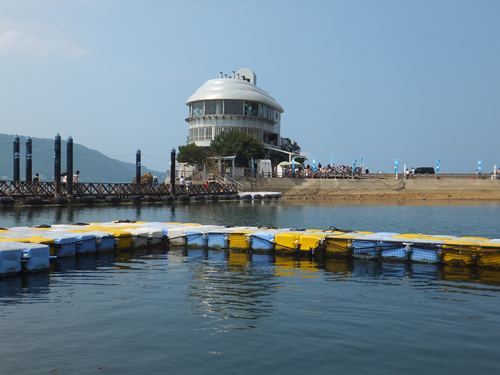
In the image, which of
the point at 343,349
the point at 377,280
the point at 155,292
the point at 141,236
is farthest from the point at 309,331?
the point at 141,236

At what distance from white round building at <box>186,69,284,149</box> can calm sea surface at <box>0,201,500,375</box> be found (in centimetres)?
6628

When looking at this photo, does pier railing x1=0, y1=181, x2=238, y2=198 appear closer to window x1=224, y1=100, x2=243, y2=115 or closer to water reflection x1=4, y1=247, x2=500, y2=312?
window x1=224, y1=100, x2=243, y2=115

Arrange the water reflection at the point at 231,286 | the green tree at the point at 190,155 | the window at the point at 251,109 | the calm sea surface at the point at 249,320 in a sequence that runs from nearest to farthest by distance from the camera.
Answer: the calm sea surface at the point at 249,320 → the water reflection at the point at 231,286 → the green tree at the point at 190,155 → the window at the point at 251,109

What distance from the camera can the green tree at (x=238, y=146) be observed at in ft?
236

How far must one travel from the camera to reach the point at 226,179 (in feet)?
220

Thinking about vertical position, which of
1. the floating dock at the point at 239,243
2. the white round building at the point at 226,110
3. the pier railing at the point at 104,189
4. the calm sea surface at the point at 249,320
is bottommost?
the calm sea surface at the point at 249,320

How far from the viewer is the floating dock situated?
42.5 feet

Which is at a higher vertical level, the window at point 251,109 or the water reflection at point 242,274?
the window at point 251,109

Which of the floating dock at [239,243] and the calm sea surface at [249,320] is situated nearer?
the calm sea surface at [249,320]

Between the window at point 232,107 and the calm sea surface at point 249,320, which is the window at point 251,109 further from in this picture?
the calm sea surface at point 249,320

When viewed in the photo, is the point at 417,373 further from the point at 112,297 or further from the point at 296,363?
the point at 112,297

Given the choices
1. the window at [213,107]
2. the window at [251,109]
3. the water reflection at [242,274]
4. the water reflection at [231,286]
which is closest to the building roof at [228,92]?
the window at [213,107]

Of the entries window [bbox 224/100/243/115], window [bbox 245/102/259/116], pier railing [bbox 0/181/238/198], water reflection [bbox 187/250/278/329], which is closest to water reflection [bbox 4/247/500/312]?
water reflection [bbox 187/250/278/329]

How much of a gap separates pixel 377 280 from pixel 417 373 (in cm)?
647
